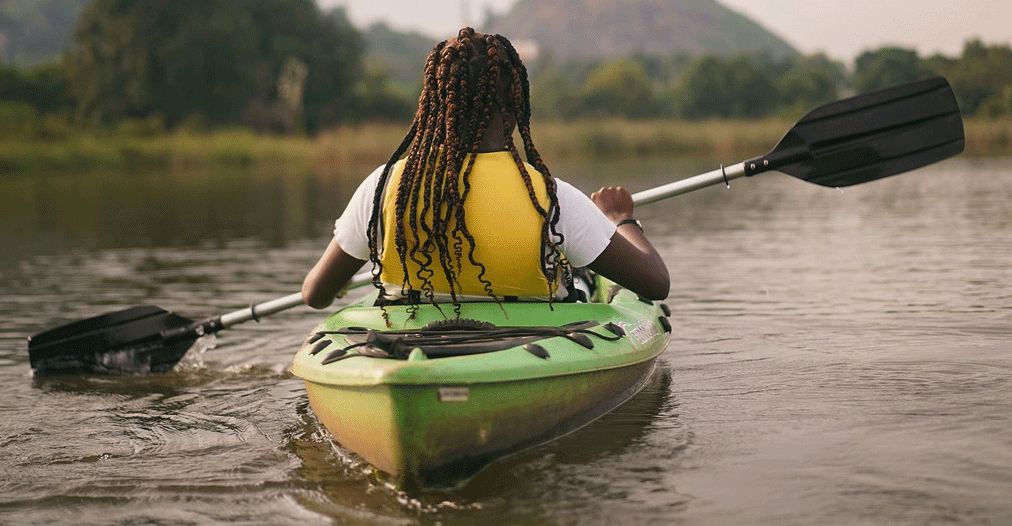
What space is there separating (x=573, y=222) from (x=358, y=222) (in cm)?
75

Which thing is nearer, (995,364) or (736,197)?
(995,364)

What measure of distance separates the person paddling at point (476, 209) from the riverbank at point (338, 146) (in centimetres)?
2283

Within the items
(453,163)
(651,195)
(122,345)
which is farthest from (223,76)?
(453,163)

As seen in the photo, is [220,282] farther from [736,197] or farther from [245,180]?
[245,180]

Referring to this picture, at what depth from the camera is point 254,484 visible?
150 inches

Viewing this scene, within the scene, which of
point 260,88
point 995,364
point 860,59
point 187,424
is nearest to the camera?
point 187,424

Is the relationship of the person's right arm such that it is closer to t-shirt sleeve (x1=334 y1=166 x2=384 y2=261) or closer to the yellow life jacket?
the yellow life jacket

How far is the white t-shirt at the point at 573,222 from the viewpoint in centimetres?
384

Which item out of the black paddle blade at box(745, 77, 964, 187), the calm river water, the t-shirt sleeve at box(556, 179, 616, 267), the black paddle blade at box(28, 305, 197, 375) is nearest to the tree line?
the calm river water

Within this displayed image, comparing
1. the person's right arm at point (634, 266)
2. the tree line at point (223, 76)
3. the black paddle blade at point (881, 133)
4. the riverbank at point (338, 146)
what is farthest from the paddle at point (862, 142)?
the tree line at point (223, 76)

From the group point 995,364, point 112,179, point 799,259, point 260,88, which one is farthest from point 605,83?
point 995,364

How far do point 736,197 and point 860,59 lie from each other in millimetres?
2643

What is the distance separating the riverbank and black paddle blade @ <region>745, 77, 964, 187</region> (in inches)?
816

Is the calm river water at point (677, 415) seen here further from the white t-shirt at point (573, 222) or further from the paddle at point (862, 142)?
the paddle at point (862, 142)
